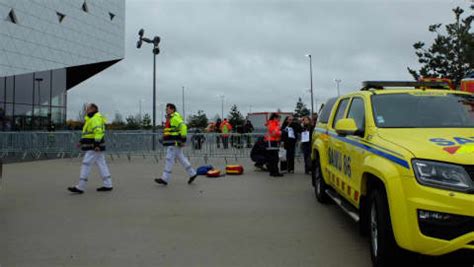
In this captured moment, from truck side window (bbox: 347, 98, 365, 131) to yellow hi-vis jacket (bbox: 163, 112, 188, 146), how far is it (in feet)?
15.2

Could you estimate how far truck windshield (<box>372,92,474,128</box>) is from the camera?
4691 mm

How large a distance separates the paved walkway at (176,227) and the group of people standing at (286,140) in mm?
1706

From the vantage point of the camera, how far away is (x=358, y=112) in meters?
5.41

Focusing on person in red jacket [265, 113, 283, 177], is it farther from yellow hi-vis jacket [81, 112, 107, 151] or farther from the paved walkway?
yellow hi-vis jacket [81, 112, 107, 151]

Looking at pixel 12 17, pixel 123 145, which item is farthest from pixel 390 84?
pixel 12 17

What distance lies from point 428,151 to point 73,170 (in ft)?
38.7

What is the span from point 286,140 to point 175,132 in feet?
12.2

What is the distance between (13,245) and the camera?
16.7 feet

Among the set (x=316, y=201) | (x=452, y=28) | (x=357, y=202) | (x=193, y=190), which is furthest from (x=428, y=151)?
(x=452, y=28)

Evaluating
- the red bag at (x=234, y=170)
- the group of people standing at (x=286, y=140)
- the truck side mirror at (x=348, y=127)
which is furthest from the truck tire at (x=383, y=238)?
the red bag at (x=234, y=170)

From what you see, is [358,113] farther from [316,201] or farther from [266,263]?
[316,201]

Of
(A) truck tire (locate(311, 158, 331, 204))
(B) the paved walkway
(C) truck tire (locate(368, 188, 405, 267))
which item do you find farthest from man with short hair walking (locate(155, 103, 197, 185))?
(C) truck tire (locate(368, 188, 405, 267))

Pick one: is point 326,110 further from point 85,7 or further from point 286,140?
point 85,7

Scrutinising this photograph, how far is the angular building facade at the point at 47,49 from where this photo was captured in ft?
85.8
